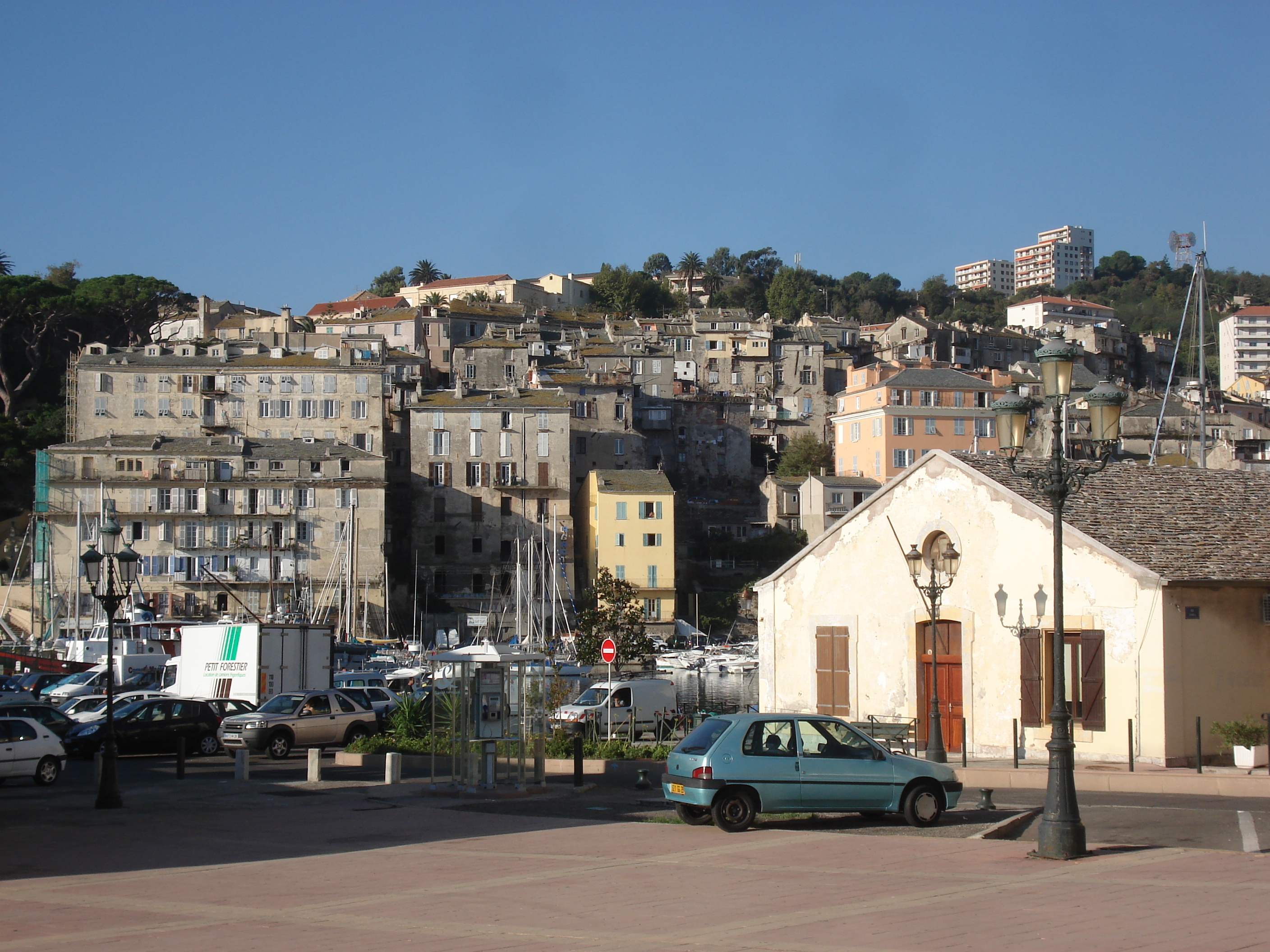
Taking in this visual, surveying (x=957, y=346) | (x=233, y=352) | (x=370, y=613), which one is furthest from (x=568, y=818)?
(x=957, y=346)

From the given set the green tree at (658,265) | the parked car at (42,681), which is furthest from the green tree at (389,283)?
the parked car at (42,681)

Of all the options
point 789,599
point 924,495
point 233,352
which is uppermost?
point 233,352

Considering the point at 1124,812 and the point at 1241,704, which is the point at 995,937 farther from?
the point at 1241,704

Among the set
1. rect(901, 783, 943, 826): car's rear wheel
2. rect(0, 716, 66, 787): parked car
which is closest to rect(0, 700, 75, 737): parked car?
rect(0, 716, 66, 787): parked car

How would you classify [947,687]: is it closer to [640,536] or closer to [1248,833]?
[1248,833]

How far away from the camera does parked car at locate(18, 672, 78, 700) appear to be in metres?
47.2

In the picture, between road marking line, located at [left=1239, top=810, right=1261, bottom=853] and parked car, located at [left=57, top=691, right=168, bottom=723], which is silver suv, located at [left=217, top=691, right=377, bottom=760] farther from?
road marking line, located at [left=1239, top=810, right=1261, bottom=853]

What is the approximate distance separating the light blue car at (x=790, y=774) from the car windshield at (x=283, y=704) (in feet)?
53.1

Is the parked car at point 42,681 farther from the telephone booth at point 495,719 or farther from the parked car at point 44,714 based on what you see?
the telephone booth at point 495,719

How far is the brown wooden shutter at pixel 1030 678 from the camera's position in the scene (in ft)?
84.5

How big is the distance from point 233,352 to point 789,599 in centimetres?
7154

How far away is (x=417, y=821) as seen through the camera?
18.2m

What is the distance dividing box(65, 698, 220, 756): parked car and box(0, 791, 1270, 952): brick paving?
13446 millimetres

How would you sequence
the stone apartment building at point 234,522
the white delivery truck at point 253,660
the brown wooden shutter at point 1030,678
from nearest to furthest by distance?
the brown wooden shutter at point 1030,678 → the white delivery truck at point 253,660 → the stone apartment building at point 234,522
